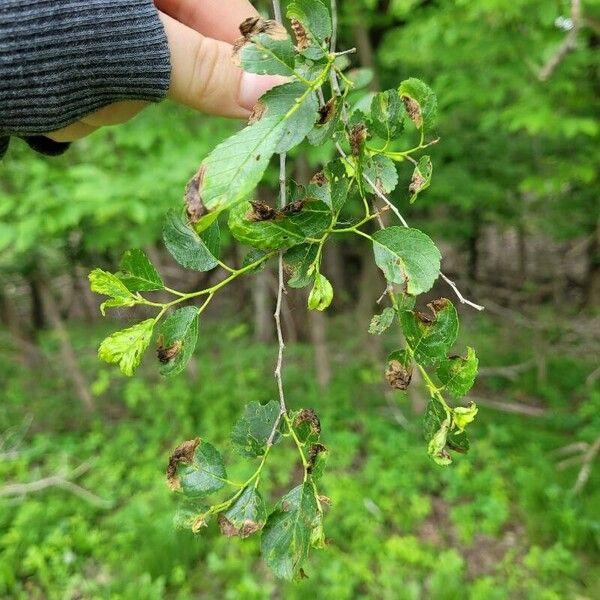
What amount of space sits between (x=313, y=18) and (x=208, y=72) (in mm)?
289

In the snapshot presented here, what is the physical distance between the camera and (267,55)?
1.25ft

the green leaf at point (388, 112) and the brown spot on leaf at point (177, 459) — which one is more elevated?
the green leaf at point (388, 112)

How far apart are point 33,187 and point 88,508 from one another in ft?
6.34

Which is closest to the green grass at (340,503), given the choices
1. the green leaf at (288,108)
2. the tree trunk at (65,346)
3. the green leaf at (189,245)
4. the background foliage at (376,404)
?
the background foliage at (376,404)

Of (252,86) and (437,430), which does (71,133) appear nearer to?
(252,86)

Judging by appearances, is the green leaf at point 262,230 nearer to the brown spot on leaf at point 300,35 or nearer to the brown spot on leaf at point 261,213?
the brown spot on leaf at point 261,213

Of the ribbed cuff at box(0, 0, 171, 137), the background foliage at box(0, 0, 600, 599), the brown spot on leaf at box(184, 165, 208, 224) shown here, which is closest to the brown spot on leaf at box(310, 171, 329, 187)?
the brown spot on leaf at box(184, 165, 208, 224)

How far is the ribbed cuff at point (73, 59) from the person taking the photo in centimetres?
49

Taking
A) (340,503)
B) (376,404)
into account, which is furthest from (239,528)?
(376,404)

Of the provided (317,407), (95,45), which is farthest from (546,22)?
(317,407)

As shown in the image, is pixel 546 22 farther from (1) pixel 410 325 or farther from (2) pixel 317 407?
(2) pixel 317 407

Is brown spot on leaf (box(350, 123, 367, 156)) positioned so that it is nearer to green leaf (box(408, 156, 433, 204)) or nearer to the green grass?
green leaf (box(408, 156, 433, 204))

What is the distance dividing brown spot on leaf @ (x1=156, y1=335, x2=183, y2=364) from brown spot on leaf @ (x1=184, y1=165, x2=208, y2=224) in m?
0.14

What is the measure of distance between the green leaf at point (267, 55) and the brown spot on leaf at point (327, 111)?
34 mm
